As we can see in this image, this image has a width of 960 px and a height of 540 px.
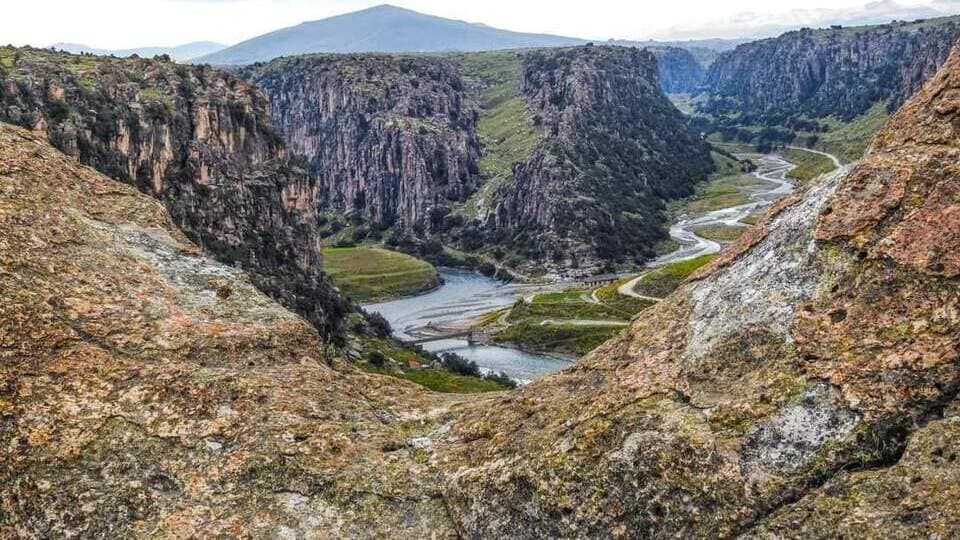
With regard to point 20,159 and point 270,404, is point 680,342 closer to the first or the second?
point 270,404

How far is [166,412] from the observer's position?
42.9ft

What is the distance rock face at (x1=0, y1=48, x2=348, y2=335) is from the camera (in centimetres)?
10994

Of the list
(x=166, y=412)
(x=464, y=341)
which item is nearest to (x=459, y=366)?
(x=464, y=341)

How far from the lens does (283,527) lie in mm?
12180

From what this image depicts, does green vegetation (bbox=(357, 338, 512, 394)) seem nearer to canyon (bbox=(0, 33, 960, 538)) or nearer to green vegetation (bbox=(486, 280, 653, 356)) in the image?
green vegetation (bbox=(486, 280, 653, 356))

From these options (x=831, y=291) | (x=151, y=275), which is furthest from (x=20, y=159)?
(x=831, y=291)

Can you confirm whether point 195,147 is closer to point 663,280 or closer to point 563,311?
point 563,311

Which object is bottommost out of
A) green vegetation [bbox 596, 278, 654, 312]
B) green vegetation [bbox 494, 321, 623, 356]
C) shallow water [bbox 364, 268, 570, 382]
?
shallow water [bbox 364, 268, 570, 382]

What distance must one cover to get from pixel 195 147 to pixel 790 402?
424 ft

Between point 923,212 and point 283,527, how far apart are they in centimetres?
1047

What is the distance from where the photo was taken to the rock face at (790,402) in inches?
401

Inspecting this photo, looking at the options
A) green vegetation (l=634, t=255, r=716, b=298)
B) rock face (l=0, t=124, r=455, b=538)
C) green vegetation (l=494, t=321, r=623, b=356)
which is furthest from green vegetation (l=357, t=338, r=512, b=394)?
rock face (l=0, t=124, r=455, b=538)

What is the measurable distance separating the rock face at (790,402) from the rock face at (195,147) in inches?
3935

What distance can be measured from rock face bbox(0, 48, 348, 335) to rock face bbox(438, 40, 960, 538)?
100.0m
